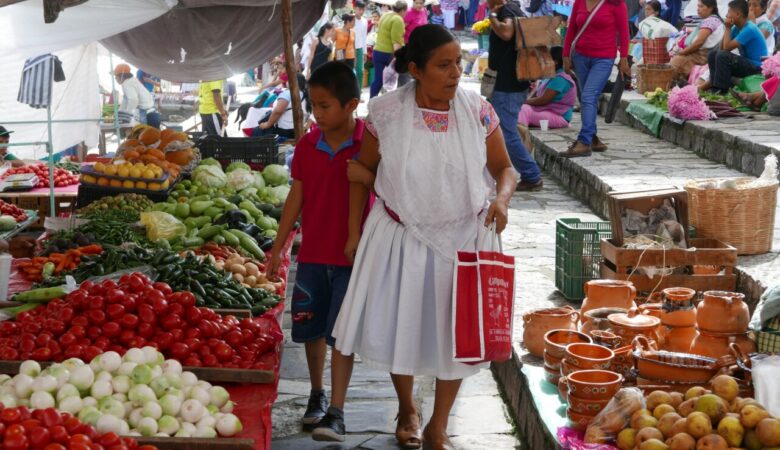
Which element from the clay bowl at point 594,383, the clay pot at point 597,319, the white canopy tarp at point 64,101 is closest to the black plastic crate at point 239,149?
the white canopy tarp at point 64,101

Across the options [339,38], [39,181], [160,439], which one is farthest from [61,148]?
[160,439]

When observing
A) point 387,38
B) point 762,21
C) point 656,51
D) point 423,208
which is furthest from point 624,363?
point 387,38

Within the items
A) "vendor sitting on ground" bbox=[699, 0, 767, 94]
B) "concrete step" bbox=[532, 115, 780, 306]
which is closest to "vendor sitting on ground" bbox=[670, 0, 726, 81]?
"vendor sitting on ground" bbox=[699, 0, 767, 94]

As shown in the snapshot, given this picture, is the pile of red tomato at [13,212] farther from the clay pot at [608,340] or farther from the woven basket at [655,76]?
the woven basket at [655,76]

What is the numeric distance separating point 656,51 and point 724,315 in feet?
37.5

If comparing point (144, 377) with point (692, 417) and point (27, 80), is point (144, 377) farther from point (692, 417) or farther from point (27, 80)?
point (27, 80)

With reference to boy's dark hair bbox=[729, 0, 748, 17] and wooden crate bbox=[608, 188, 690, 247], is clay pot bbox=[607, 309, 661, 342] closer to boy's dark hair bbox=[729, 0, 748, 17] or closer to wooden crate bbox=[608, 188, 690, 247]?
wooden crate bbox=[608, 188, 690, 247]

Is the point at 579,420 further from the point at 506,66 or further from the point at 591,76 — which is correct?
the point at 591,76

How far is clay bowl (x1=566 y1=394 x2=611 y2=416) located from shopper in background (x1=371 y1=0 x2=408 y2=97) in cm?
1440

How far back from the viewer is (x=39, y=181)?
10156 millimetres

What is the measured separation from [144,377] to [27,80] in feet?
27.6

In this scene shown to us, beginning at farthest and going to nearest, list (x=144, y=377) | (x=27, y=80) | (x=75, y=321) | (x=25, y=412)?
(x=27, y=80) → (x=75, y=321) → (x=144, y=377) → (x=25, y=412)

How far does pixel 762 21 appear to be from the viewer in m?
13.3

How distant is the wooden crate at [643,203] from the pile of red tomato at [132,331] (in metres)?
2.28
